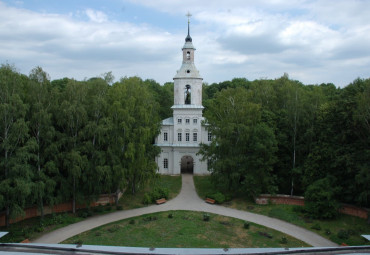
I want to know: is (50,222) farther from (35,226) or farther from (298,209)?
(298,209)

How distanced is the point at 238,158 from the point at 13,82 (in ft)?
59.3

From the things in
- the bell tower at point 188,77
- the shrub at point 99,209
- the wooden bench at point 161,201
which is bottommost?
the shrub at point 99,209

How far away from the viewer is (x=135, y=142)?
26188 mm

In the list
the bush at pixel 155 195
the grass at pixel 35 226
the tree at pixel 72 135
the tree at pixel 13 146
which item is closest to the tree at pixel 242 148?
the bush at pixel 155 195

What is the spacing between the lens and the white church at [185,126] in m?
36.0

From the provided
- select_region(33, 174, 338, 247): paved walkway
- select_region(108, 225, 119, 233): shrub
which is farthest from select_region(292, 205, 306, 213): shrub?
select_region(108, 225, 119, 233): shrub

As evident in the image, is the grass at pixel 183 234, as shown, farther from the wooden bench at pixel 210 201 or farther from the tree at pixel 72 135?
the tree at pixel 72 135

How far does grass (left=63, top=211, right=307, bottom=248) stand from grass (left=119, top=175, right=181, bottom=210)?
340 centimetres

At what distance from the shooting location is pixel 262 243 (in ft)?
63.5

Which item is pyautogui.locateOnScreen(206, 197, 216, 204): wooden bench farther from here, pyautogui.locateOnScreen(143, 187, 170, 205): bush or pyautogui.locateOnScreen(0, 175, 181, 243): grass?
pyautogui.locateOnScreen(143, 187, 170, 205): bush

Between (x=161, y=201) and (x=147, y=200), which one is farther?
(x=161, y=201)

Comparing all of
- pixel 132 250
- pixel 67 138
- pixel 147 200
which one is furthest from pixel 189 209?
pixel 132 250

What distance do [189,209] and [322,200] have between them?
10151mm

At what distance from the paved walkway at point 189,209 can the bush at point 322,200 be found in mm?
2285
